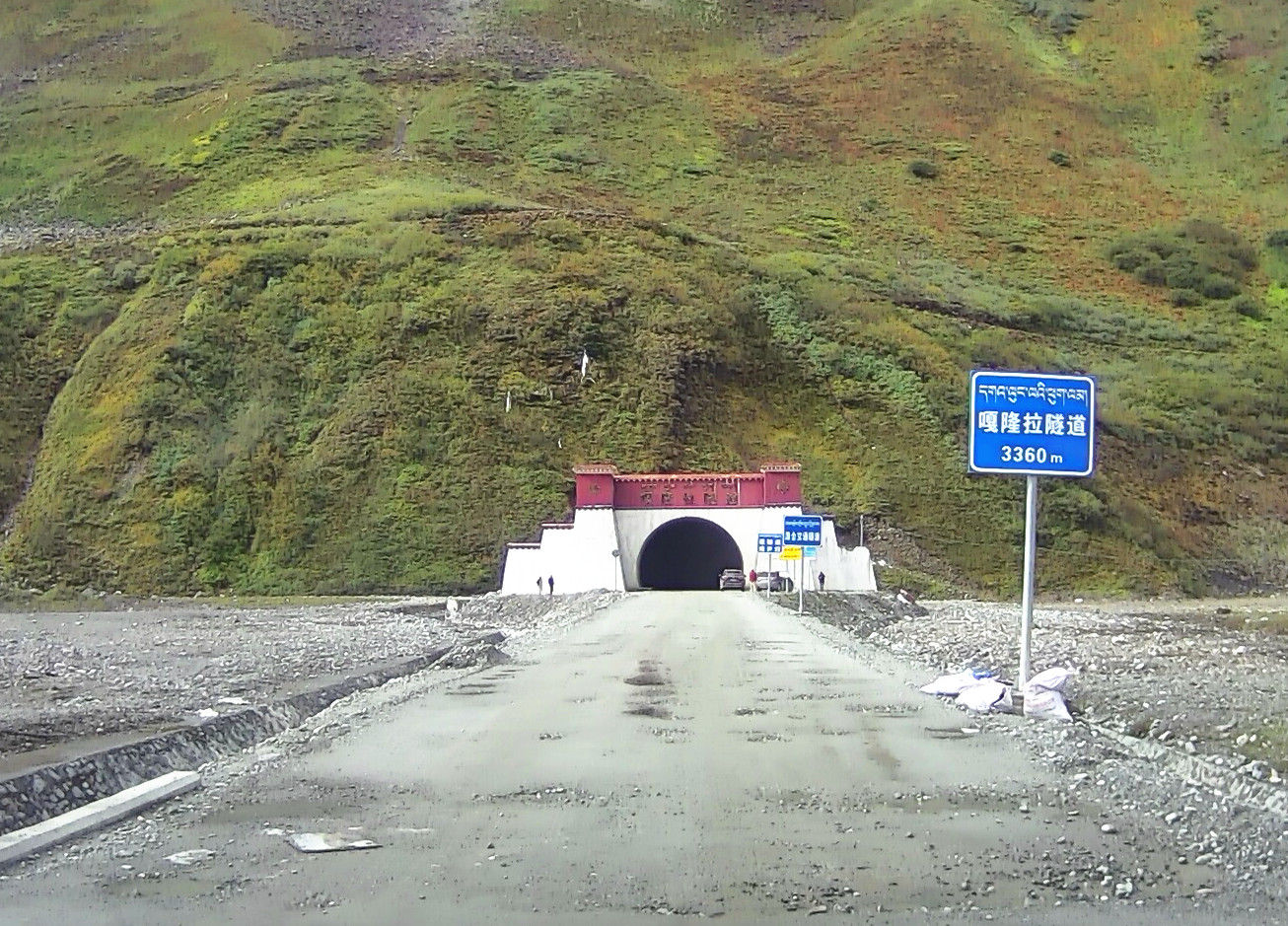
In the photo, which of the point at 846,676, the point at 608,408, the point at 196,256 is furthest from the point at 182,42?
the point at 846,676

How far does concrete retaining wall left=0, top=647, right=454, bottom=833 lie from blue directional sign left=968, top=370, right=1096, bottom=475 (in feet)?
25.0

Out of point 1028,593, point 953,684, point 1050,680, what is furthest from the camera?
point 953,684

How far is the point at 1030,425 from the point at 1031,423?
0.08 ft

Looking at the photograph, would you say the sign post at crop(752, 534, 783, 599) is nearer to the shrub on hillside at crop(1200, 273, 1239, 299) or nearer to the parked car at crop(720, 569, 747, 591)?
the parked car at crop(720, 569, 747, 591)

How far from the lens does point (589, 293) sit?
61.1m

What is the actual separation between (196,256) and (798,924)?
211 ft

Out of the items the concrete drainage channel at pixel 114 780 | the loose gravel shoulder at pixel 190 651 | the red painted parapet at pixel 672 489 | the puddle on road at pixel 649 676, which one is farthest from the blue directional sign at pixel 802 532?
the concrete drainage channel at pixel 114 780

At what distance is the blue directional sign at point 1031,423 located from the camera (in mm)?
15398

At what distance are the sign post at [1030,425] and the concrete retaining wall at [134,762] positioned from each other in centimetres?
761

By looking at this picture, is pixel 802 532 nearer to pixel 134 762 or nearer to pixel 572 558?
pixel 572 558

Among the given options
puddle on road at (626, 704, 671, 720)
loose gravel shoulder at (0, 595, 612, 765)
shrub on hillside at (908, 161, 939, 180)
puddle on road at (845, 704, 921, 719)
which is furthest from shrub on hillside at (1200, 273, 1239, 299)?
puddle on road at (626, 704, 671, 720)

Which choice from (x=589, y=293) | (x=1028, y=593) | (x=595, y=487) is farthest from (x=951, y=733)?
(x=589, y=293)

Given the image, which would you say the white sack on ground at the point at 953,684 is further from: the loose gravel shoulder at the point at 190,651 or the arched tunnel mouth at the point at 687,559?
the arched tunnel mouth at the point at 687,559

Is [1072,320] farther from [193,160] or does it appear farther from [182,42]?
[182,42]
